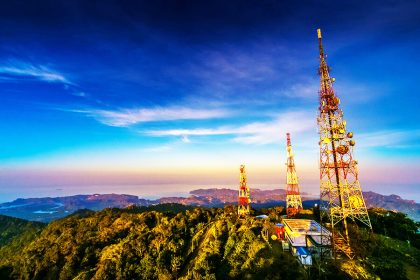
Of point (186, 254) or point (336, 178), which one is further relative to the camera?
point (186, 254)

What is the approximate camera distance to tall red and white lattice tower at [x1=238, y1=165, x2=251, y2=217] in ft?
205

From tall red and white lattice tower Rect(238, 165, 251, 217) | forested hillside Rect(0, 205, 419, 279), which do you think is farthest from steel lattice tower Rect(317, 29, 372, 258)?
tall red and white lattice tower Rect(238, 165, 251, 217)

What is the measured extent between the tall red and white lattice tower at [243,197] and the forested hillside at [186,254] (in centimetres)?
541

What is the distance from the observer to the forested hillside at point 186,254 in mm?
29734

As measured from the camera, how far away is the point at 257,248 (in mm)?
37438

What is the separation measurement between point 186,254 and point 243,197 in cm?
1798

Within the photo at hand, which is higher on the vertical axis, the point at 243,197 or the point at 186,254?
the point at 243,197

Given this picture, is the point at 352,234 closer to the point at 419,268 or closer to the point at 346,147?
the point at 419,268

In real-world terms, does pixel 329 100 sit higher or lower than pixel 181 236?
higher

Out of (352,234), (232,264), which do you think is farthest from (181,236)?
(352,234)

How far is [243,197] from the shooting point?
62.9m

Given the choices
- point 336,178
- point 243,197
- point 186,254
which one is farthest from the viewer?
point 243,197

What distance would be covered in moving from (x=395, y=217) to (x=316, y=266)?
29.9 meters

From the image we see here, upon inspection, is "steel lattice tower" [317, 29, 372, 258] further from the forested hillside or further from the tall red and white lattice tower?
the tall red and white lattice tower
